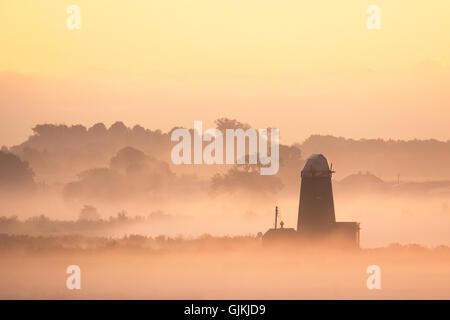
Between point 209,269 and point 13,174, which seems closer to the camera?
point 209,269

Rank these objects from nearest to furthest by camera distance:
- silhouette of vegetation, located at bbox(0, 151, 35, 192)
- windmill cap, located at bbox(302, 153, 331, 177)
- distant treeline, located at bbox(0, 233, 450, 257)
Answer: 1. windmill cap, located at bbox(302, 153, 331, 177)
2. distant treeline, located at bbox(0, 233, 450, 257)
3. silhouette of vegetation, located at bbox(0, 151, 35, 192)

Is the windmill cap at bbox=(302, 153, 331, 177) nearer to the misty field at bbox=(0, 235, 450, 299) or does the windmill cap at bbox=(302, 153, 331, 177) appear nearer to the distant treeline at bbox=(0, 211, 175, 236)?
the misty field at bbox=(0, 235, 450, 299)

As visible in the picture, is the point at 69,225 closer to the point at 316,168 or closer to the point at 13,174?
the point at 13,174

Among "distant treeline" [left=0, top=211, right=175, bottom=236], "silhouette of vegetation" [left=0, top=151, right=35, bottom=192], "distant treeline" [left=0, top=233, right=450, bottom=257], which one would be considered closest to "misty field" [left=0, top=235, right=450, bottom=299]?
"distant treeline" [left=0, top=233, right=450, bottom=257]

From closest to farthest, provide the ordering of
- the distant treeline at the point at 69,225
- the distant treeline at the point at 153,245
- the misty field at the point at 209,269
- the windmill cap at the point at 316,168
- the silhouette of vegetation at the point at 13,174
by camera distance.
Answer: the misty field at the point at 209,269 → the windmill cap at the point at 316,168 → the distant treeline at the point at 153,245 → the distant treeline at the point at 69,225 → the silhouette of vegetation at the point at 13,174

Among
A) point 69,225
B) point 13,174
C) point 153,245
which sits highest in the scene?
point 13,174

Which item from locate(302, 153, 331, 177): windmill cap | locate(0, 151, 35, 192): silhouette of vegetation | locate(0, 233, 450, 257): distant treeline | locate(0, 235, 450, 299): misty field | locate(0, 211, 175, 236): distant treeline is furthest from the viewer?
locate(0, 151, 35, 192): silhouette of vegetation

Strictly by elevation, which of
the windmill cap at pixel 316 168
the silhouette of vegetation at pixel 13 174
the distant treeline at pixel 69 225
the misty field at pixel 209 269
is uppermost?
the silhouette of vegetation at pixel 13 174

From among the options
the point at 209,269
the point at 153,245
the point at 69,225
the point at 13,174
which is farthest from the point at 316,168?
the point at 13,174

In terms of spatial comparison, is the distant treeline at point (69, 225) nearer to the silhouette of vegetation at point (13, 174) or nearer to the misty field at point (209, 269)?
the misty field at point (209, 269)

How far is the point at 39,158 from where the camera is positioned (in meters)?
125

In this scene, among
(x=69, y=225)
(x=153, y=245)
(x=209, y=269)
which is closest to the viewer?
(x=209, y=269)

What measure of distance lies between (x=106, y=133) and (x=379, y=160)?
124 ft

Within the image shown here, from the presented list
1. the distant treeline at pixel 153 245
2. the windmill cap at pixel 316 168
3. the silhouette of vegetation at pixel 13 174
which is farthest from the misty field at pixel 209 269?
the silhouette of vegetation at pixel 13 174
